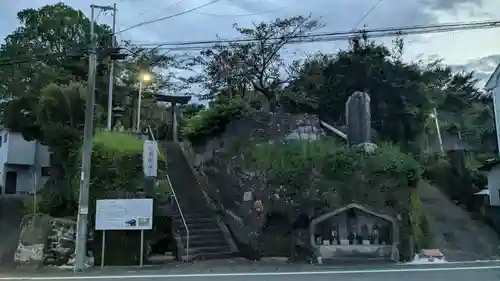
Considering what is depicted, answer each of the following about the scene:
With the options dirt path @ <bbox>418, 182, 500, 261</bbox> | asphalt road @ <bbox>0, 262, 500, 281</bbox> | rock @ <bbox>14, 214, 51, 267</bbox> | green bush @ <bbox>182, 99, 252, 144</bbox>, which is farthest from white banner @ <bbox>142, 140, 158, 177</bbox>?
dirt path @ <bbox>418, 182, 500, 261</bbox>

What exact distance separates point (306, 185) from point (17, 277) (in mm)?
9342

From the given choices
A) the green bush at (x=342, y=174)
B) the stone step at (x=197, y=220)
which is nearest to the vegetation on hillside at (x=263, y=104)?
the green bush at (x=342, y=174)

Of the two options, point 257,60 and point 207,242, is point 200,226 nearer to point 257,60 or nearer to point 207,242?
point 207,242

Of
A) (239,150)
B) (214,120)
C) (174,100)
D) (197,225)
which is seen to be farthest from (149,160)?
(174,100)

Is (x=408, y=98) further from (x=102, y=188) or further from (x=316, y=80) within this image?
(x=102, y=188)

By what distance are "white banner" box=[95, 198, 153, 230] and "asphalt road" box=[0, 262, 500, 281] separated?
1800 millimetres

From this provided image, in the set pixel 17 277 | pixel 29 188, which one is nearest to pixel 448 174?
pixel 17 277

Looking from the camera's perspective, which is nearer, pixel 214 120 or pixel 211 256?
pixel 211 256

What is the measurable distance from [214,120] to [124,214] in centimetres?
811

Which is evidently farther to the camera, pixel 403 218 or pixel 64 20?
pixel 64 20

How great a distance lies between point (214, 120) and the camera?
21766 millimetres

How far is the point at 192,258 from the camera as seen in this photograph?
15453mm

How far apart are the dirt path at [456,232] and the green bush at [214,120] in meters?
9.62

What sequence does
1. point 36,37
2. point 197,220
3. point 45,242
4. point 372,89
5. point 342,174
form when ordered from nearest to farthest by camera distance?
point 45,242
point 342,174
point 197,220
point 372,89
point 36,37
